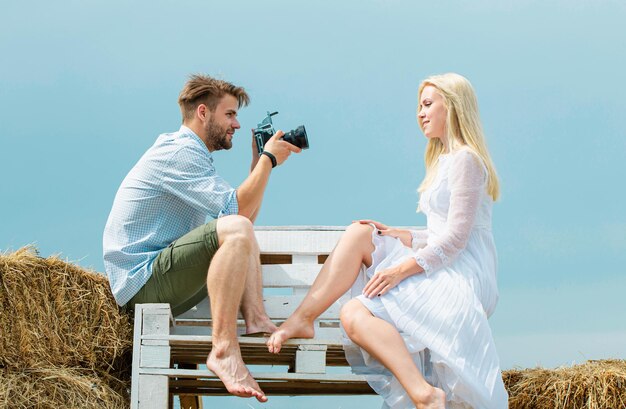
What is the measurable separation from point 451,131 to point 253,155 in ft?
3.26

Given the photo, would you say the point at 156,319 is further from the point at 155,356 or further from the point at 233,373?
the point at 233,373

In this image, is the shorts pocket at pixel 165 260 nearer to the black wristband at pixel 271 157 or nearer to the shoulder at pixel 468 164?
the black wristband at pixel 271 157

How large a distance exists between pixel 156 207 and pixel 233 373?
85 cm

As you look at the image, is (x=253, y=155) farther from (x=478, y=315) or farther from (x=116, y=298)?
(x=478, y=315)

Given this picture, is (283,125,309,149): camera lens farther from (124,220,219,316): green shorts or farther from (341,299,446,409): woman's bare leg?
(341,299,446,409): woman's bare leg

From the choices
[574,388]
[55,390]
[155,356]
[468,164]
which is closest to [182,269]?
[155,356]

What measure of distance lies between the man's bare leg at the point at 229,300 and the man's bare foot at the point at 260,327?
153 mm

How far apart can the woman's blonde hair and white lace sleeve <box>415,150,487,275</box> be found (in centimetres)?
9

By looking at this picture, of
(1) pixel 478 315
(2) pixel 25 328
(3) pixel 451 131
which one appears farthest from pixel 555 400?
(2) pixel 25 328

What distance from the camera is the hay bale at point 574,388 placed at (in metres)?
3.56

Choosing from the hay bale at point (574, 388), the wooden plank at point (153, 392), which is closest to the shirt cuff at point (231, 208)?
the wooden plank at point (153, 392)

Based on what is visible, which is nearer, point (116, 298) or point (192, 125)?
point (116, 298)

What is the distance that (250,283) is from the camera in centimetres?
364

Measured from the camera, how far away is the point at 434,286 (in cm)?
338
